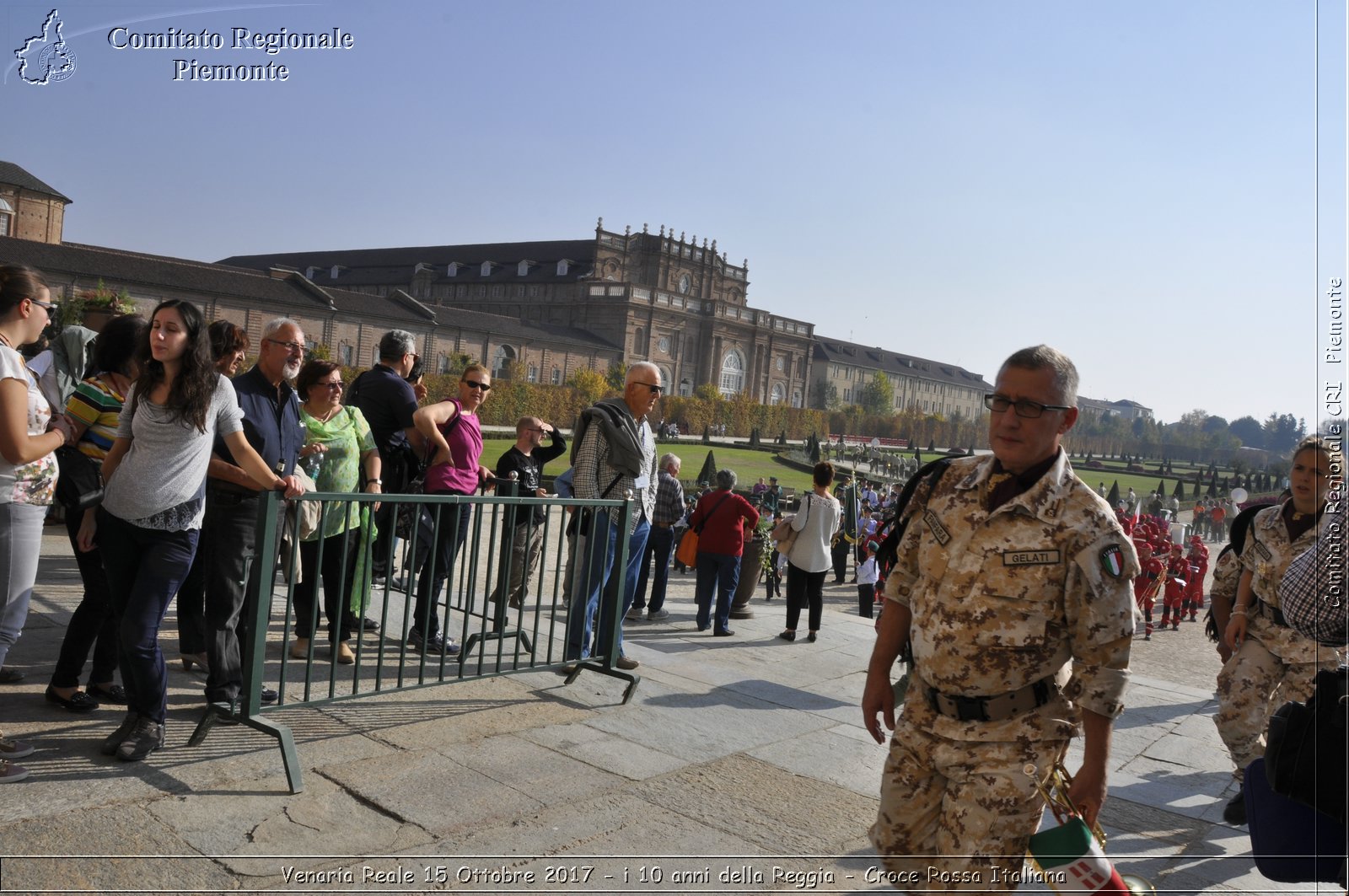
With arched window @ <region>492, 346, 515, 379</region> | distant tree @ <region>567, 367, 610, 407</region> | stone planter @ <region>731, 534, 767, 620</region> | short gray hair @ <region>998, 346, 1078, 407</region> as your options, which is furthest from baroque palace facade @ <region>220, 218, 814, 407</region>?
short gray hair @ <region>998, 346, 1078, 407</region>

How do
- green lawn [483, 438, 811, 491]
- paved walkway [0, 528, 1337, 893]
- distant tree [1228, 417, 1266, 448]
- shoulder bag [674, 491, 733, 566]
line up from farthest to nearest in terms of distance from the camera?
1. distant tree [1228, 417, 1266, 448]
2. green lawn [483, 438, 811, 491]
3. shoulder bag [674, 491, 733, 566]
4. paved walkway [0, 528, 1337, 893]

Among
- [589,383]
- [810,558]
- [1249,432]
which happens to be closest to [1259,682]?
[810,558]

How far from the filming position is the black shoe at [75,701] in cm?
446

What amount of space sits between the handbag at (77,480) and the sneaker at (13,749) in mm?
1029

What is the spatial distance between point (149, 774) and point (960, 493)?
10.4 feet

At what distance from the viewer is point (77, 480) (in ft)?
14.7

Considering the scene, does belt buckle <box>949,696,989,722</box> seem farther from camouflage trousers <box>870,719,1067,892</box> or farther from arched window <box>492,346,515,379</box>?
arched window <box>492,346,515,379</box>

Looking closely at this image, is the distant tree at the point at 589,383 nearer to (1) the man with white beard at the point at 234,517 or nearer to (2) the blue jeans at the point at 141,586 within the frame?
(1) the man with white beard at the point at 234,517

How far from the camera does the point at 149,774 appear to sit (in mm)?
3791

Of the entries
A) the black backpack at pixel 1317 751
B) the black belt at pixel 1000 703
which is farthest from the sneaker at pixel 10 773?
the black backpack at pixel 1317 751

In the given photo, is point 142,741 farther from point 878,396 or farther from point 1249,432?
point 1249,432

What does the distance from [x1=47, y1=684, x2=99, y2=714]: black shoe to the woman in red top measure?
496cm

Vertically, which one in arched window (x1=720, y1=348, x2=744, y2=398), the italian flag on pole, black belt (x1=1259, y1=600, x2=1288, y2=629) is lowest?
the italian flag on pole

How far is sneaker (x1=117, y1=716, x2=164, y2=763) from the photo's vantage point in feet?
12.7
